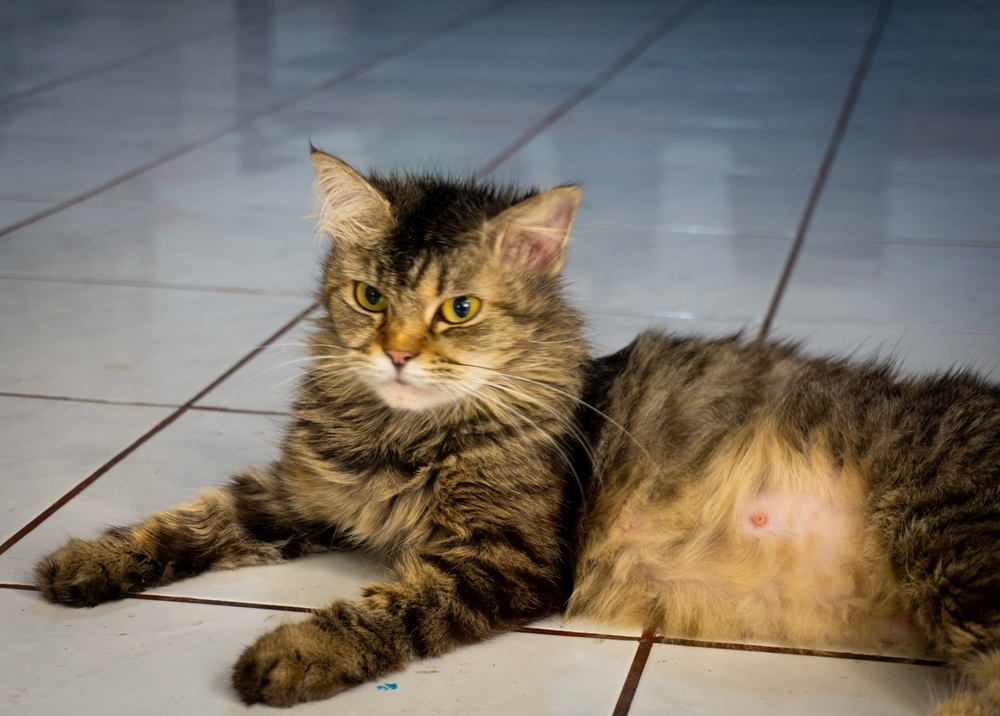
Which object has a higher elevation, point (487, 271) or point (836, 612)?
point (487, 271)

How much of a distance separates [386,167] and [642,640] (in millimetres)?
2978

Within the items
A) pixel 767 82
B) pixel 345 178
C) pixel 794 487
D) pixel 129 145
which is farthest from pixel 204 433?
pixel 767 82

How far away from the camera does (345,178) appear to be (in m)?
2.12

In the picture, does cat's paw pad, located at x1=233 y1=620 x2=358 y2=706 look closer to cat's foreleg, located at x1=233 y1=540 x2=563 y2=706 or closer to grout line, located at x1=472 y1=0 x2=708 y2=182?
cat's foreleg, located at x1=233 y1=540 x2=563 y2=706

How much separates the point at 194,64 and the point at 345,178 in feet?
16.7

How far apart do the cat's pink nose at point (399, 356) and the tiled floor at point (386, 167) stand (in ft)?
1.19

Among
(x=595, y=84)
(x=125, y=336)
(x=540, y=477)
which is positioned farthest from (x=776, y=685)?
(x=595, y=84)

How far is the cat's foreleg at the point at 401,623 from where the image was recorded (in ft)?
5.49

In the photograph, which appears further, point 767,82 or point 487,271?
point 767,82

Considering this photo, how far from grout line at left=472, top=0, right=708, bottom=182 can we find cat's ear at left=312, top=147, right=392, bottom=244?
1.06 metres

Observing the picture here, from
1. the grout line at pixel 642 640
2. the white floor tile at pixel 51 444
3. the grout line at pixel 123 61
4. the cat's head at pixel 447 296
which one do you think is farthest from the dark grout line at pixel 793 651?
the grout line at pixel 123 61

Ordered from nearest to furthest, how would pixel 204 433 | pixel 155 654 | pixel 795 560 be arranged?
pixel 155 654
pixel 795 560
pixel 204 433

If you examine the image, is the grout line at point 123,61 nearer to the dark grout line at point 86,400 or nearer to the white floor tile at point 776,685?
the dark grout line at point 86,400

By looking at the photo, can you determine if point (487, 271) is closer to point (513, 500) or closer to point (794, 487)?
point (513, 500)
